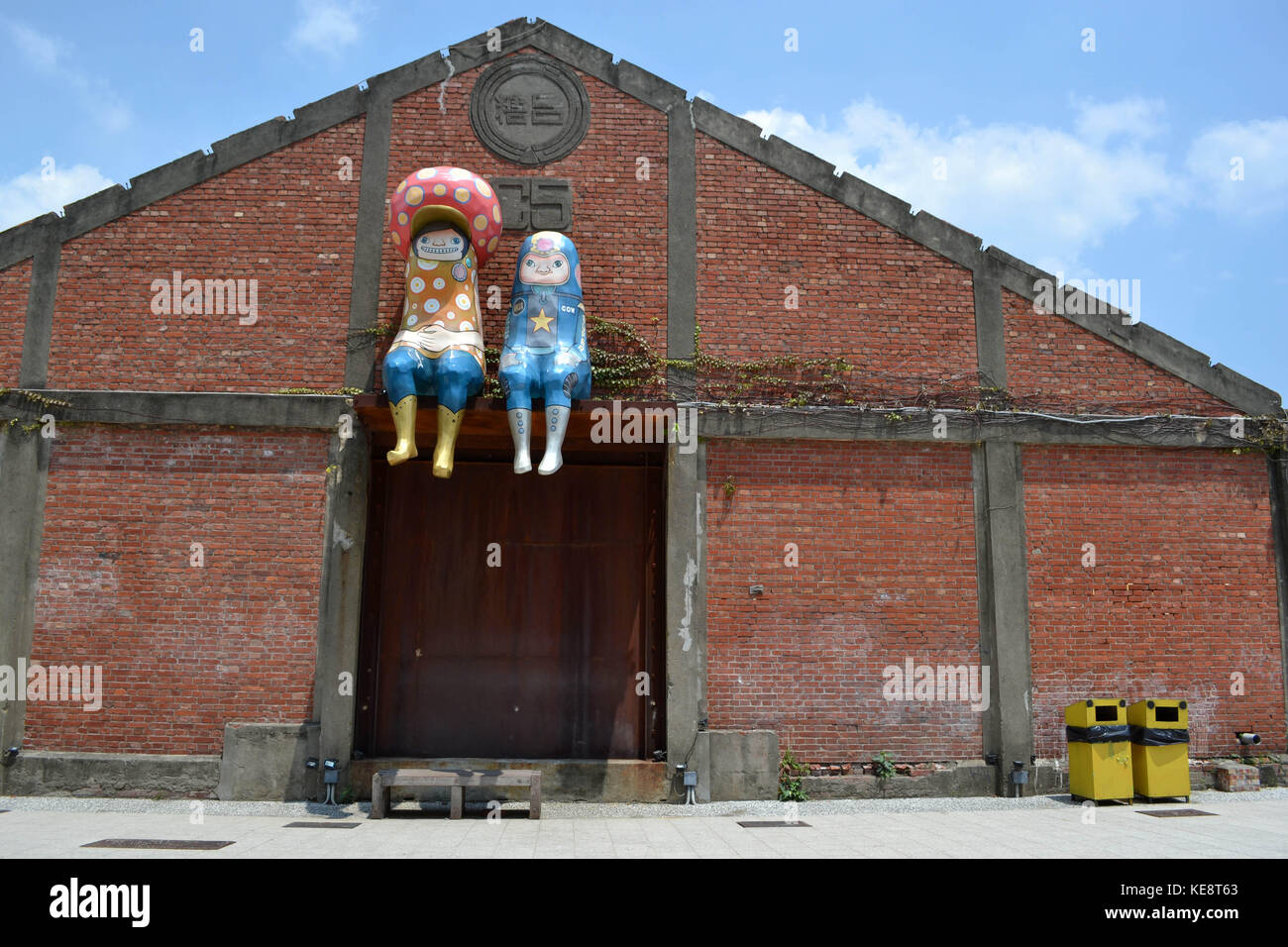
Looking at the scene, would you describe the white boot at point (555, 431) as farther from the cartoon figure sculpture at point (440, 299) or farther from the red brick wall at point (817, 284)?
the red brick wall at point (817, 284)

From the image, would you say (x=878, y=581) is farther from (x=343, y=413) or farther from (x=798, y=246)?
(x=343, y=413)

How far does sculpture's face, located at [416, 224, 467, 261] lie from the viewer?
9.65 meters

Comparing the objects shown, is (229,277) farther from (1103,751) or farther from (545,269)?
(1103,751)

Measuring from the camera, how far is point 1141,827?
8492mm

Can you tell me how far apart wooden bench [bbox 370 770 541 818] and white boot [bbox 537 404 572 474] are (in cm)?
292

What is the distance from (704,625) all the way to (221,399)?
5.70 metres

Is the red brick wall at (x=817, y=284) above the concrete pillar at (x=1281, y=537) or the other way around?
above

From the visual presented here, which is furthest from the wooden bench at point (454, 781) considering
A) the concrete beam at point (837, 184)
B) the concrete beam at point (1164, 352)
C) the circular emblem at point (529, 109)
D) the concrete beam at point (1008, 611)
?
the concrete beam at point (1164, 352)

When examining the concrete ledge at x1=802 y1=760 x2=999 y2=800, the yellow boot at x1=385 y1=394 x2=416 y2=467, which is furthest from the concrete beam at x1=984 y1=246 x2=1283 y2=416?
the yellow boot at x1=385 y1=394 x2=416 y2=467

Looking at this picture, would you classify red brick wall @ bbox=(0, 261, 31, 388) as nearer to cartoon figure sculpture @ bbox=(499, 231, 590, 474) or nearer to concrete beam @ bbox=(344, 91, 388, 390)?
concrete beam @ bbox=(344, 91, 388, 390)

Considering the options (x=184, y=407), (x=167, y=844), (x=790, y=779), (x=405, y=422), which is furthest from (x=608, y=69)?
(x=167, y=844)

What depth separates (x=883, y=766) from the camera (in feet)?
33.1

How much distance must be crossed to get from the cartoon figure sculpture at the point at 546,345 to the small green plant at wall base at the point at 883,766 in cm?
458

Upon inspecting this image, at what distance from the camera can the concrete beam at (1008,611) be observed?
10.2m
